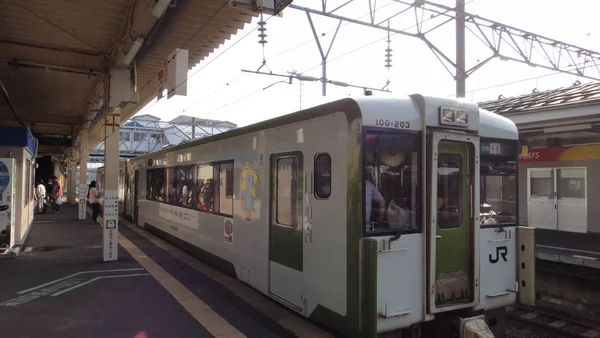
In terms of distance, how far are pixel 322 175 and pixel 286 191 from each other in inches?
35.2

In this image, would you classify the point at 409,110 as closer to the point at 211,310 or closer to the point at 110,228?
the point at 211,310

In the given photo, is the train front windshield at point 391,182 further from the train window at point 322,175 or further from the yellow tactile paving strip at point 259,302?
the yellow tactile paving strip at point 259,302

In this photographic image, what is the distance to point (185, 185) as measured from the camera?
9836 millimetres

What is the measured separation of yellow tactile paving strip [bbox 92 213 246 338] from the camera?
16.3ft

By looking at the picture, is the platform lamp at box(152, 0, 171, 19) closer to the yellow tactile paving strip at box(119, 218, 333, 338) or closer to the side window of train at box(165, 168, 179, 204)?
the yellow tactile paving strip at box(119, 218, 333, 338)

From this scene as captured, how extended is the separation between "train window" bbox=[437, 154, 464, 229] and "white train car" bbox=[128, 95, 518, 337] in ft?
0.04

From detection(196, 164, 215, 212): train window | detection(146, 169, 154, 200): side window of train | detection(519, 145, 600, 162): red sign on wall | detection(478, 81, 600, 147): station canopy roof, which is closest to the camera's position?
detection(196, 164, 215, 212): train window

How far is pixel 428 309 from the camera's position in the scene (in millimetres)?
4410

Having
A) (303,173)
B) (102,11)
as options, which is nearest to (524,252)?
(303,173)

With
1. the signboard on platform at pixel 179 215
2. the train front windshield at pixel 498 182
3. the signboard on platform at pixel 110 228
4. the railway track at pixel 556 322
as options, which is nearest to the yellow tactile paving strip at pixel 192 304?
the signboard on platform at pixel 110 228

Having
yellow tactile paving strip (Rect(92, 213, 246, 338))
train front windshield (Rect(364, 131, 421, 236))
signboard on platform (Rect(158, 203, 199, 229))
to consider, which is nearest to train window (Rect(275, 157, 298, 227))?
train front windshield (Rect(364, 131, 421, 236))

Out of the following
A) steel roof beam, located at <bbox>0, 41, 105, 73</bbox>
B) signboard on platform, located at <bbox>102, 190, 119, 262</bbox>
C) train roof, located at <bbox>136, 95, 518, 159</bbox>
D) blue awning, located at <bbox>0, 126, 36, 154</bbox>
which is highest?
steel roof beam, located at <bbox>0, 41, 105, 73</bbox>

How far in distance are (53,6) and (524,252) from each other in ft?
25.3

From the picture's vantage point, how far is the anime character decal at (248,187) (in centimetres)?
635
